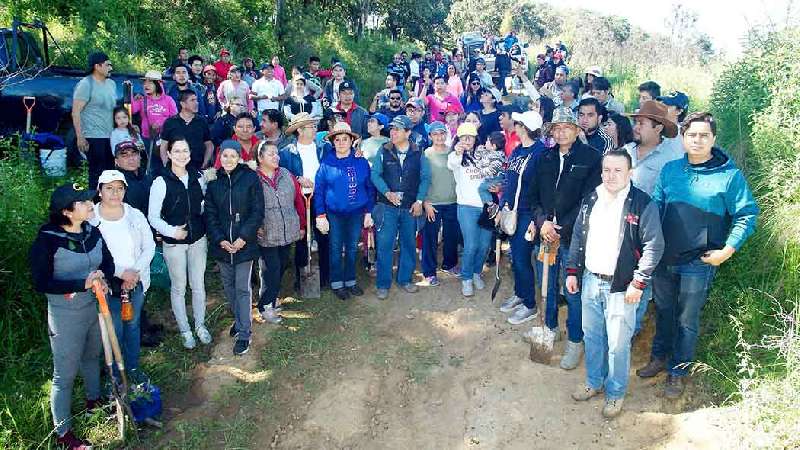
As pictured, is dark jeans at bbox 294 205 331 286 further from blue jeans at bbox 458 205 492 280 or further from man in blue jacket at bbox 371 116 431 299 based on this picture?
blue jeans at bbox 458 205 492 280

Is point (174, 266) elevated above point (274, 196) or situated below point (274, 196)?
below

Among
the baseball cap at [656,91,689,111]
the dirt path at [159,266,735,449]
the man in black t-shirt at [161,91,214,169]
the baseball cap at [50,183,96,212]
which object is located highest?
the baseball cap at [656,91,689,111]

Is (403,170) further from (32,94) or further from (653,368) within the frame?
(32,94)

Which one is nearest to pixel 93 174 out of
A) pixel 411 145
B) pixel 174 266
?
pixel 174 266

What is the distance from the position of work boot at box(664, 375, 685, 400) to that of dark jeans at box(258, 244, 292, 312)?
3.59 m

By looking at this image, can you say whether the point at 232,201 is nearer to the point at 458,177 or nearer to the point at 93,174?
the point at 458,177

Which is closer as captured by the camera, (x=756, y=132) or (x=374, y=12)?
(x=756, y=132)

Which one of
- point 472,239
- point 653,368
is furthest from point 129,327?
point 653,368

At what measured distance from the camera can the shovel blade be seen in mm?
6265

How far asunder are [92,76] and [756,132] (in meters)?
7.30

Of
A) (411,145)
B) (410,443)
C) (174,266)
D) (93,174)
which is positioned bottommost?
(410,443)

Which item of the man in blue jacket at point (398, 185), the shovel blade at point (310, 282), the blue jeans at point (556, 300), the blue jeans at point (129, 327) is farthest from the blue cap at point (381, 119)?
the blue jeans at point (129, 327)

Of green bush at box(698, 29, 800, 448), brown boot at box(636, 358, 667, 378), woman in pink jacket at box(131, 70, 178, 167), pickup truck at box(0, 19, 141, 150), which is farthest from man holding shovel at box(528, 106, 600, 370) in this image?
pickup truck at box(0, 19, 141, 150)

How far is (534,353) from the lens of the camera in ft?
16.4
